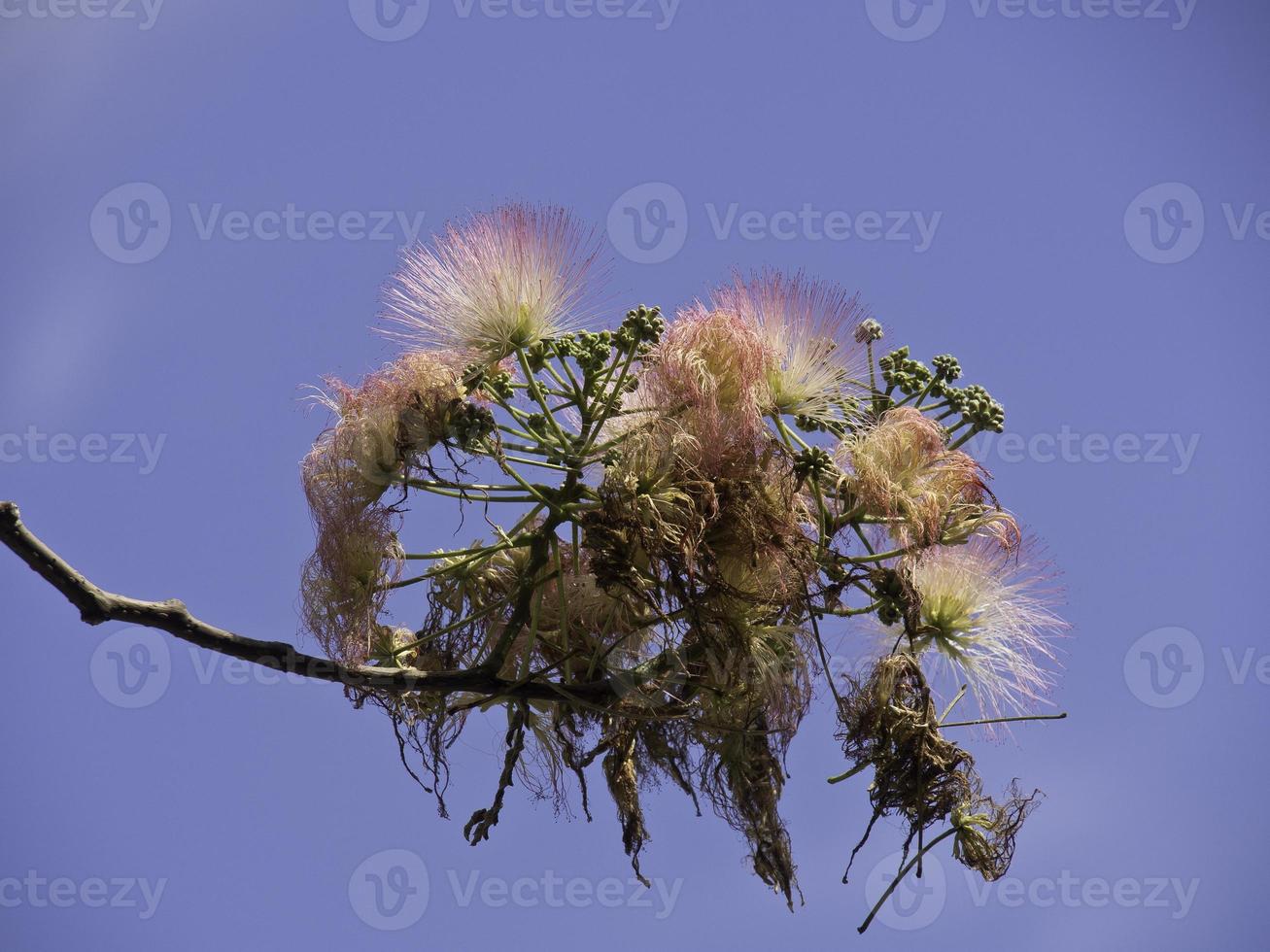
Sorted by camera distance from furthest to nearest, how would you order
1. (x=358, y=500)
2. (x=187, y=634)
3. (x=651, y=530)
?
(x=358, y=500)
(x=651, y=530)
(x=187, y=634)

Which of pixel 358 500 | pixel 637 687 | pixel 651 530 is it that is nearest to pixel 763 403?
pixel 651 530

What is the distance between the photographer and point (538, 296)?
4.89m

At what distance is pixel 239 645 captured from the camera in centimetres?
428

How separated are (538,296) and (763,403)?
83 centimetres

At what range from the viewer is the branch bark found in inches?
155

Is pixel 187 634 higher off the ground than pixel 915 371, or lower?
lower

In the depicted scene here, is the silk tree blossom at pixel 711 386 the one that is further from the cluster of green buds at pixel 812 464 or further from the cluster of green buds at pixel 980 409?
the cluster of green buds at pixel 980 409

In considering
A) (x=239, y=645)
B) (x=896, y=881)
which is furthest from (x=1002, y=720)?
(x=239, y=645)

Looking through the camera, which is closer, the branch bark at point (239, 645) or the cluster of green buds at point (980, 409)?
the branch bark at point (239, 645)

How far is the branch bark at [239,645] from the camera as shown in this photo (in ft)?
12.9

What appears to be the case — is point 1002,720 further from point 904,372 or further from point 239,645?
point 239,645

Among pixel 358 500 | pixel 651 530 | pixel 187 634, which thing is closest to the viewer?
pixel 187 634

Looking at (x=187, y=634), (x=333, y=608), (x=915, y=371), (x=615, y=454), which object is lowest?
(x=187, y=634)

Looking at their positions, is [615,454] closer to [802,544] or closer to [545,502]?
[545,502]
